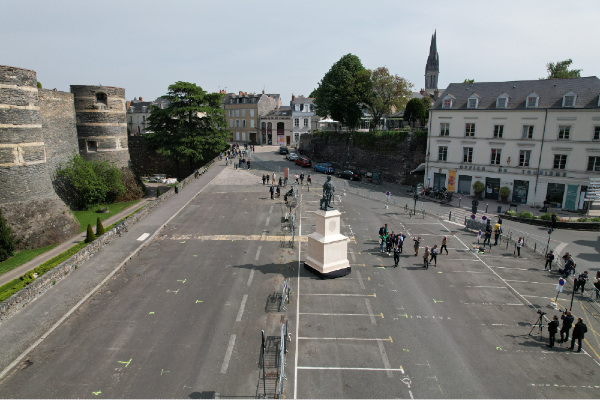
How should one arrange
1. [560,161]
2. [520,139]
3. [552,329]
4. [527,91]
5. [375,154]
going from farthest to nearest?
[375,154] → [527,91] → [520,139] → [560,161] → [552,329]

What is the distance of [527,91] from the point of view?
3706cm

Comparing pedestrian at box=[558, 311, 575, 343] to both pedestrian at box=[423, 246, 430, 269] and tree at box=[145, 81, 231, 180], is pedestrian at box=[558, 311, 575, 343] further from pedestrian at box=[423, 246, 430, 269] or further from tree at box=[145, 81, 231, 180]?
tree at box=[145, 81, 231, 180]

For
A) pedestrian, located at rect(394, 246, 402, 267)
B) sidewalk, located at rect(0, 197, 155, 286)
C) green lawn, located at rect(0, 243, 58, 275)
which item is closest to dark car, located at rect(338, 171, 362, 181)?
pedestrian, located at rect(394, 246, 402, 267)

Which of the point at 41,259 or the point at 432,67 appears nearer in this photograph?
the point at 41,259

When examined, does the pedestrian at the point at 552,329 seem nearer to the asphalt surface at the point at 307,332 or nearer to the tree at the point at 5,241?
the asphalt surface at the point at 307,332

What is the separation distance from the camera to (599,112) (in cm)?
3241

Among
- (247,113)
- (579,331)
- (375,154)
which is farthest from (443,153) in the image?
(247,113)

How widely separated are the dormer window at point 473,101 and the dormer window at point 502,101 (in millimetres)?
2044

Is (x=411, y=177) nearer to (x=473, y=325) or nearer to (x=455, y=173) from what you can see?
(x=455, y=173)

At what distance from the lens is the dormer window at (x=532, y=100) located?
35.5 m

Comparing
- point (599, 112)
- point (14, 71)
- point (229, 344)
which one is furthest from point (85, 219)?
point (599, 112)

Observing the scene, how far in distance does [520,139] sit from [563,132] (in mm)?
3574

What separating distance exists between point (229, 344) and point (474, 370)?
849 cm

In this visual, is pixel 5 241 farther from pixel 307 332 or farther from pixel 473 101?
pixel 473 101
